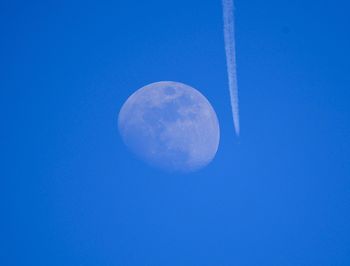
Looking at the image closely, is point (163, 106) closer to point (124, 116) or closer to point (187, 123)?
point (187, 123)

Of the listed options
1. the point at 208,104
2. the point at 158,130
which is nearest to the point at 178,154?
the point at 158,130

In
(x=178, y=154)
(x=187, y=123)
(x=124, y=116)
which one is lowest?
(x=178, y=154)

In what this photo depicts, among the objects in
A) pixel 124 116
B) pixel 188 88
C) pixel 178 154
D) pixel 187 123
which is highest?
pixel 188 88

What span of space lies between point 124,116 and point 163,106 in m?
2.12

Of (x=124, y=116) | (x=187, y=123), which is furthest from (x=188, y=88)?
(x=124, y=116)

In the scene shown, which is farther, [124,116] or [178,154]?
[124,116]

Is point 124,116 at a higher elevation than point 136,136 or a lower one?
higher

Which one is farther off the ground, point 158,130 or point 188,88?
point 188,88

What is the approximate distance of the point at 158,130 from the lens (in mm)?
12727

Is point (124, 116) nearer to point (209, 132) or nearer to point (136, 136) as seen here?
point (136, 136)

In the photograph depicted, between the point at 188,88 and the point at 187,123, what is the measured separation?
2191 mm

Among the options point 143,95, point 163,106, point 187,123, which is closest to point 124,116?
point 143,95

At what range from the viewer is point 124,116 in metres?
14.1

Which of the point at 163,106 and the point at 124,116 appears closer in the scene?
the point at 163,106
